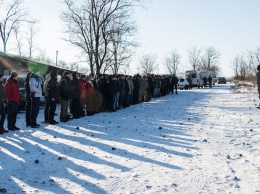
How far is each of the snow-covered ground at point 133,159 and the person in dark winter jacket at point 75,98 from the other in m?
2.65

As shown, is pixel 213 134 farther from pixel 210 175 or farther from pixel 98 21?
pixel 98 21

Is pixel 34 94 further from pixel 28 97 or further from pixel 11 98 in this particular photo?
pixel 11 98

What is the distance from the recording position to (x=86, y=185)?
5.80m

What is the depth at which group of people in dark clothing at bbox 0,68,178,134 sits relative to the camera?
11836 millimetres

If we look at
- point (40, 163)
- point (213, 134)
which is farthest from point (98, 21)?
point (40, 163)

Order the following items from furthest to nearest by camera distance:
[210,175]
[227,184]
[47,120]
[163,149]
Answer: [47,120] → [163,149] → [210,175] → [227,184]

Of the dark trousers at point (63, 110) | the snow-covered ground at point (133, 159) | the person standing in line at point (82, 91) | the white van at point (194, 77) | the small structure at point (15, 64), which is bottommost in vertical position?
the snow-covered ground at point (133, 159)

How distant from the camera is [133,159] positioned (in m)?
7.47

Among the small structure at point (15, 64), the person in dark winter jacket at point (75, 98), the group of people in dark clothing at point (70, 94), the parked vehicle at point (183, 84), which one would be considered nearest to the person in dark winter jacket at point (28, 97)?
the group of people in dark clothing at point (70, 94)

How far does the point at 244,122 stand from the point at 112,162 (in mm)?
6952

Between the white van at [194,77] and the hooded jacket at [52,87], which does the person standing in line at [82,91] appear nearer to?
the hooded jacket at [52,87]

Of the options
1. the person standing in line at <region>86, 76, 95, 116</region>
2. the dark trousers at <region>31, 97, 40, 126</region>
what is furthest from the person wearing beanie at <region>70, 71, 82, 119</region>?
the dark trousers at <region>31, 97, 40, 126</region>

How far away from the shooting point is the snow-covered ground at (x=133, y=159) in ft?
18.9

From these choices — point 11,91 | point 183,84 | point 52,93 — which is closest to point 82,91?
point 52,93
